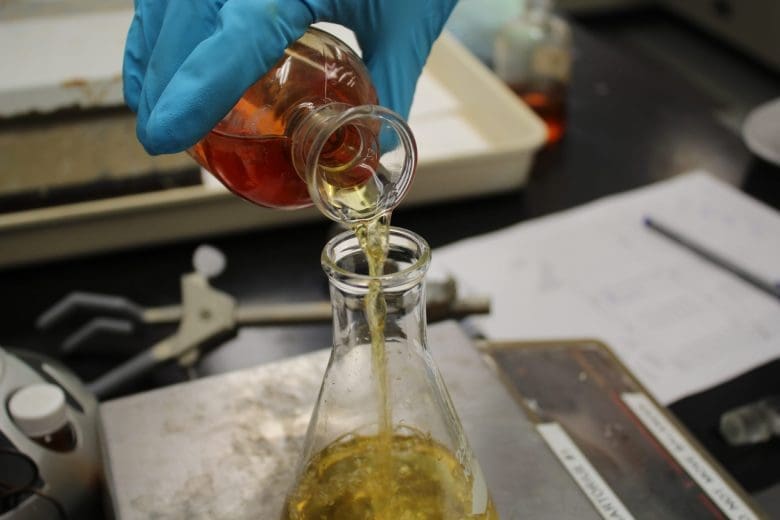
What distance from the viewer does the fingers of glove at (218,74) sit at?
0.44 metres

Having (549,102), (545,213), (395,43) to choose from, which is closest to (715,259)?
(545,213)

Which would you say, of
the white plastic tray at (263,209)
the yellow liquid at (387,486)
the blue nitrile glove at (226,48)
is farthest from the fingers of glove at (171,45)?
the white plastic tray at (263,209)

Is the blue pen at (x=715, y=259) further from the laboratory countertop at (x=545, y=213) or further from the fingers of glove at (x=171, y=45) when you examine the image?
the fingers of glove at (x=171, y=45)

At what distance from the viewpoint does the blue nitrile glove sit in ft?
1.44

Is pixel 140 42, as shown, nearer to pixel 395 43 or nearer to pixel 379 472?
pixel 395 43

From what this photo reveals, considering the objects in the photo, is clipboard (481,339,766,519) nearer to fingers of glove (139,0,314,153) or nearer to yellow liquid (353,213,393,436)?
yellow liquid (353,213,393,436)

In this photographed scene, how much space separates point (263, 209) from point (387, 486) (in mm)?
505

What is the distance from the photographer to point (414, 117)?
1087 millimetres

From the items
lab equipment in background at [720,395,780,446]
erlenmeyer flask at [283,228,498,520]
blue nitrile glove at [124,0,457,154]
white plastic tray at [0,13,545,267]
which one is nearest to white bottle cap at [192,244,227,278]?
white plastic tray at [0,13,545,267]

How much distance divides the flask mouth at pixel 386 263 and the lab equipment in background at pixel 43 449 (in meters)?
0.25

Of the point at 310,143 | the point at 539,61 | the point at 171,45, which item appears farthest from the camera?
the point at 539,61

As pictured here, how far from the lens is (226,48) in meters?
0.44

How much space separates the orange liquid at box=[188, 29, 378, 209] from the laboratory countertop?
0.34m

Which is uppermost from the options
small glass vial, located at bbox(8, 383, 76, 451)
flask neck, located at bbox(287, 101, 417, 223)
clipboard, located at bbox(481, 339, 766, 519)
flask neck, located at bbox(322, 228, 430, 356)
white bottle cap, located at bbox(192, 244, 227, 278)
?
flask neck, located at bbox(287, 101, 417, 223)
